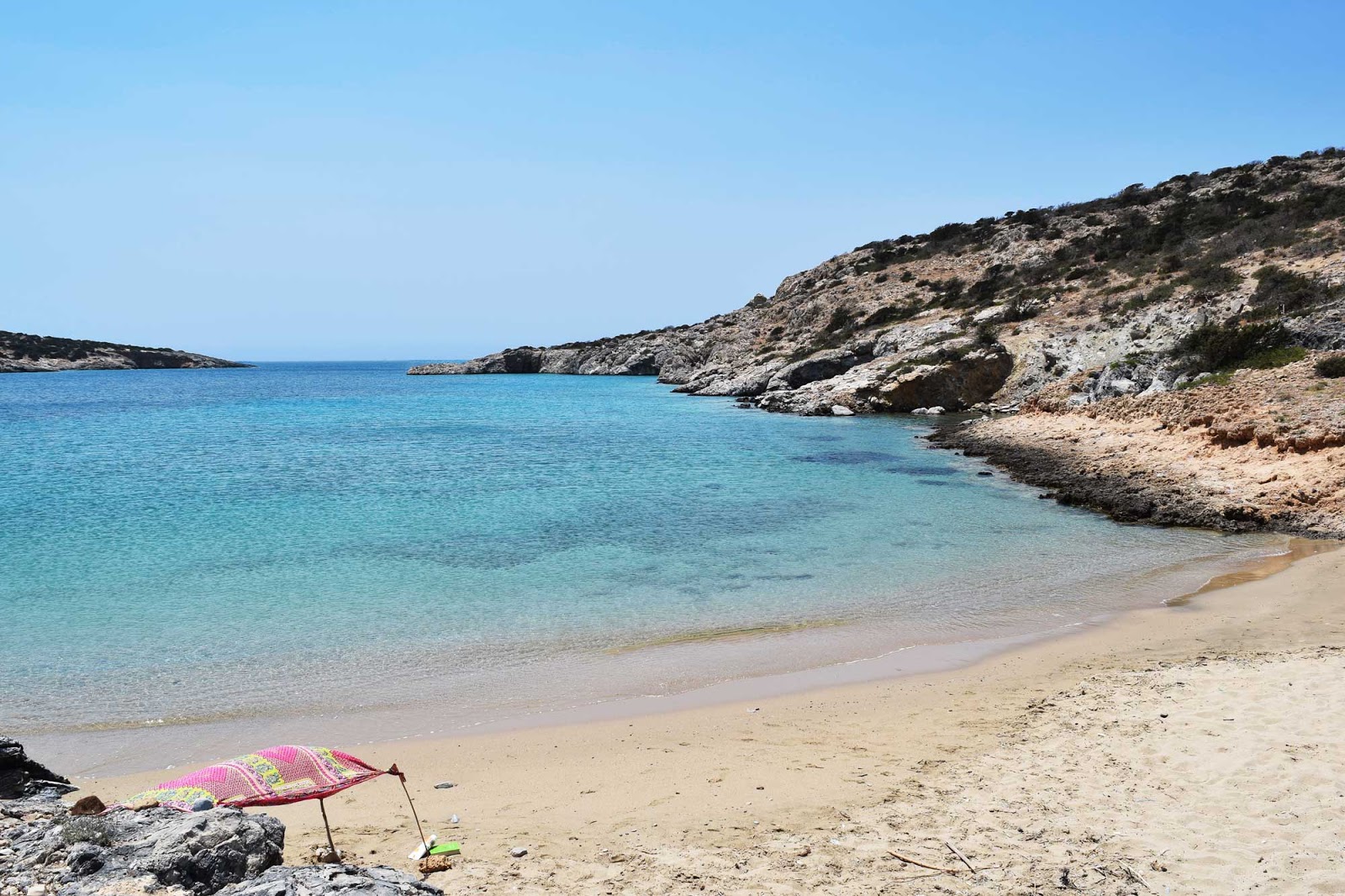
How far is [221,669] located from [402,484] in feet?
50.7

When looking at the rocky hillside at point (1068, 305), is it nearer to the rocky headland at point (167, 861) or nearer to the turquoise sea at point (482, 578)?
the turquoise sea at point (482, 578)

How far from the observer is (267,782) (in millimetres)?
5801

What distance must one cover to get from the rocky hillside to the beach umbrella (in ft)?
94.1

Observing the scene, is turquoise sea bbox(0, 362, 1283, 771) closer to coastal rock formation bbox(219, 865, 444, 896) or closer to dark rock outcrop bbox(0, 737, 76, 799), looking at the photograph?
dark rock outcrop bbox(0, 737, 76, 799)

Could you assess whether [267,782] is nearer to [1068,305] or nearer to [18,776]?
[18,776]

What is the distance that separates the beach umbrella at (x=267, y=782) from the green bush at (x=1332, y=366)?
1015 inches

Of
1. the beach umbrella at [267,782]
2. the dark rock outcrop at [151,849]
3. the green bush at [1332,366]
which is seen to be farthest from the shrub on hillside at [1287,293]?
the dark rock outcrop at [151,849]

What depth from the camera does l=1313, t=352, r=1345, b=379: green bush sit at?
72.9ft

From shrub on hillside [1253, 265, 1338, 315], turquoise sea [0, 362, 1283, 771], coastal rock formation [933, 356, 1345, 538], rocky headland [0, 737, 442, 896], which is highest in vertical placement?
shrub on hillside [1253, 265, 1338, 315]

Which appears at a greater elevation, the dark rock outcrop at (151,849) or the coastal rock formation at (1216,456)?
the coastal rock formation at (1216,456)

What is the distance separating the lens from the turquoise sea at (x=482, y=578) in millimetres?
9891

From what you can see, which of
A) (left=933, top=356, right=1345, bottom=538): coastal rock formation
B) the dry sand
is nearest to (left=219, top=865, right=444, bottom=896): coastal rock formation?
the dry sand

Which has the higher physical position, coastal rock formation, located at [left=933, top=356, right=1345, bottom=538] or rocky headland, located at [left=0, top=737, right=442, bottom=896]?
coastal rock formation, located at [left=933, top=356, right=1345, bottom=538]

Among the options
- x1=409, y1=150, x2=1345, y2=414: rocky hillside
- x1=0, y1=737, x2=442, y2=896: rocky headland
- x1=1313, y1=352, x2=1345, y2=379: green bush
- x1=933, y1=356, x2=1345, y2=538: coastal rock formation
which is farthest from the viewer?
x1=409, y1=150, x2=1345, y2=414: rocky hillside
